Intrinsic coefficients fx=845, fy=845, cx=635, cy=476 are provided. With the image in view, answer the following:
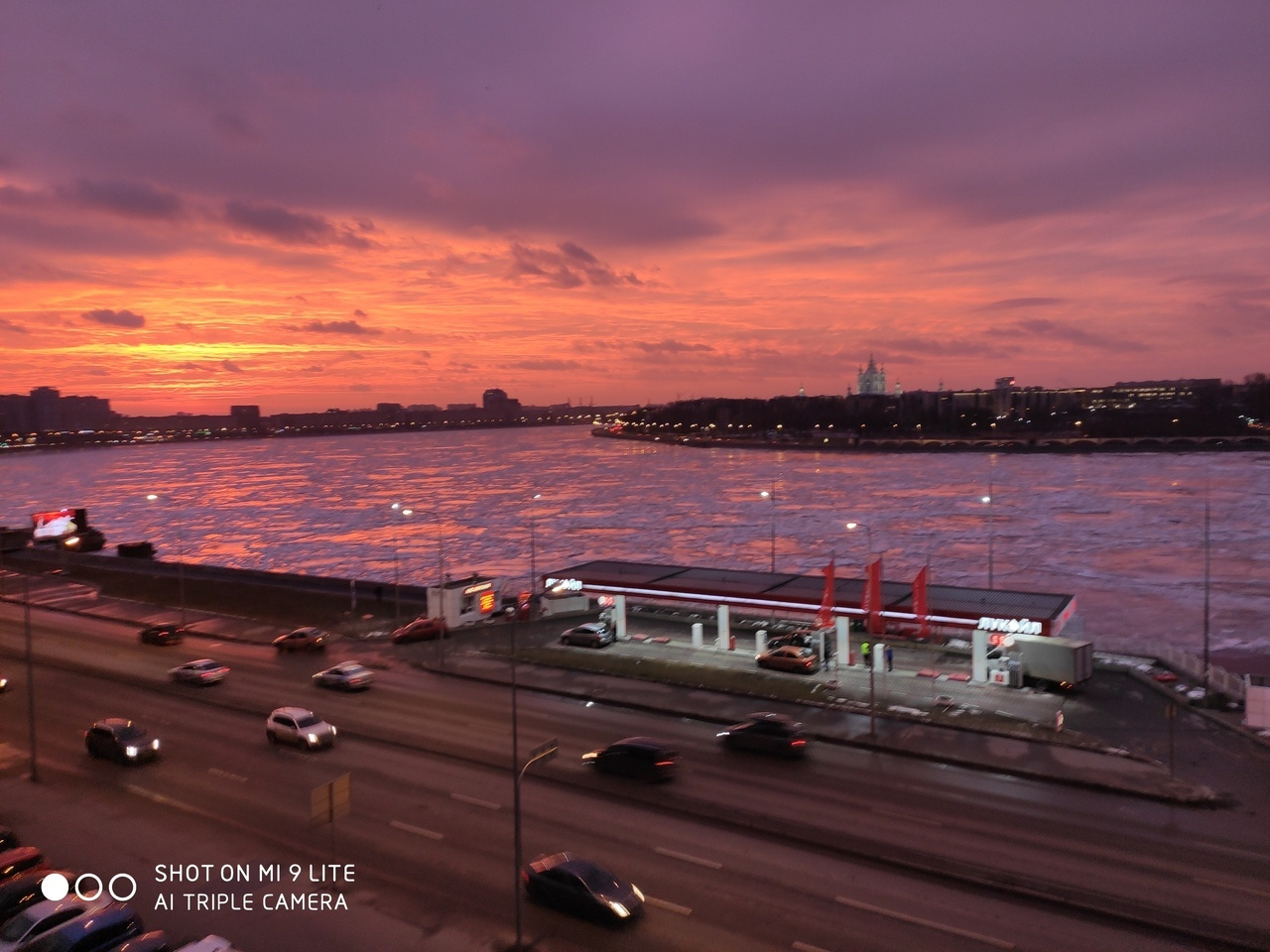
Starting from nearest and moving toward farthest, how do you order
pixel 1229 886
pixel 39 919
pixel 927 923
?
1. pixel 39 919
2. pixel 927 923
3. pixel 1229 886

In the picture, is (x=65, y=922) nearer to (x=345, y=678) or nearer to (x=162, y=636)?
(x=345, y=678)

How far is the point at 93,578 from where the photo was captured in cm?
4469

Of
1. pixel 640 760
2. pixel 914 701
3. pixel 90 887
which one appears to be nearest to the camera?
pixel 90 887

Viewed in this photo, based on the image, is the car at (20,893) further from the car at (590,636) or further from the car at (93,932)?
the car at (590,636)

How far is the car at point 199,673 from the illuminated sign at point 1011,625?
22202mm

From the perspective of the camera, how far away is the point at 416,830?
14984mm

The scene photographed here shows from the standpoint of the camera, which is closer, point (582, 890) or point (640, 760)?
point (582, 890)

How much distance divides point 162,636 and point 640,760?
859 inches

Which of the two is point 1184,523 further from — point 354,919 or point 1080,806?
point 354,919

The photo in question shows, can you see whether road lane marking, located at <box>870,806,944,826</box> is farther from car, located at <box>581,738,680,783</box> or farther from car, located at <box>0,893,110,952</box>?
car, located at <box>0,893,110,952</box>

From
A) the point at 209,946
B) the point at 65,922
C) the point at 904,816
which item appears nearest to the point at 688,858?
the point at 904,816

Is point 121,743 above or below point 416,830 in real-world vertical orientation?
above

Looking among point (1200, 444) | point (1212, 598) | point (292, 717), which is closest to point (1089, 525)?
point (1212, 598)

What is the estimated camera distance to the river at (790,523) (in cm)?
4872
